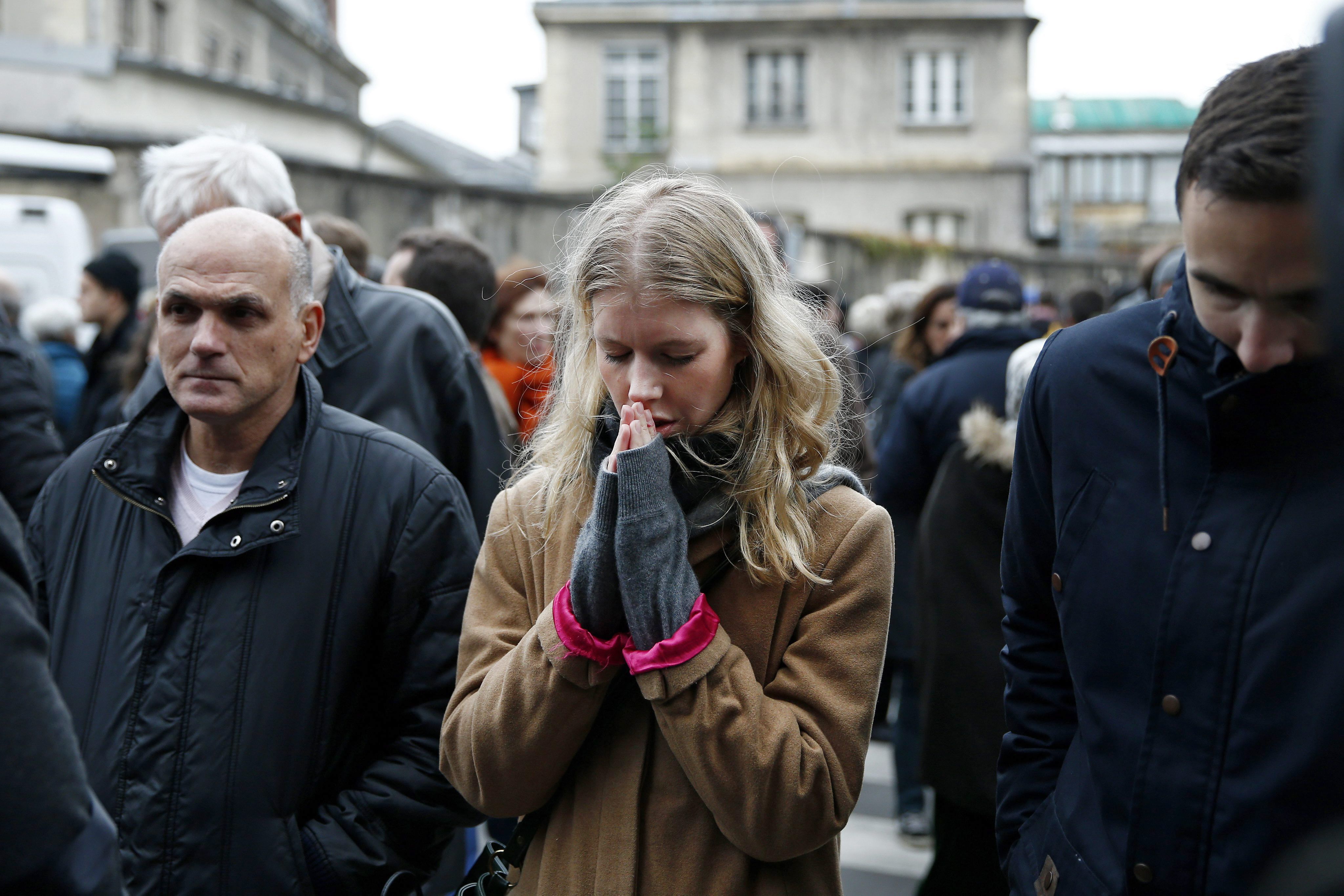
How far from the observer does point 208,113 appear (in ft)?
69.9

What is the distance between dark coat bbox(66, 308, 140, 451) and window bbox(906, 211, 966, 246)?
25.3m

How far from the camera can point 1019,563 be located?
219 cm

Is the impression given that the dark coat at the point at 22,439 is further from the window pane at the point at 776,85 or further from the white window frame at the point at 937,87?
the white window frame at the point at 937,87

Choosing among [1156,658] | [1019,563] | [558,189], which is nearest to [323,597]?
[1019,563]

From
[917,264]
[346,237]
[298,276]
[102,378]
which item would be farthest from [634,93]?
[298,276]

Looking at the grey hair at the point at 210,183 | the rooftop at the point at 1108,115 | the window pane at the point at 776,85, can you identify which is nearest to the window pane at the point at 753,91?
the window pane at the point at 776,85

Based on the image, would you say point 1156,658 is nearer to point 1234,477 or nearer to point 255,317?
point 1234,477

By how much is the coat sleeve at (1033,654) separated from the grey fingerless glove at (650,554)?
609mm

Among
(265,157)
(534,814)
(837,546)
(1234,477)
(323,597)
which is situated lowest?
(534,814)

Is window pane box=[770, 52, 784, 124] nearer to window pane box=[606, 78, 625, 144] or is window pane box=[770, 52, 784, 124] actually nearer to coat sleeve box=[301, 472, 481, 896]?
window pane box=[606, 78, 625, 144]

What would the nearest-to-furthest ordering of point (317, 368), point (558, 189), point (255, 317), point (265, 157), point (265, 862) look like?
point (265, 862) < point (255, 317) < point (317, 368) < point (265, 157) < point (558, 189)

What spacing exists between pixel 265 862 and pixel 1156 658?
5.30 feet

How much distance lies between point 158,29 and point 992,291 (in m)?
27.3

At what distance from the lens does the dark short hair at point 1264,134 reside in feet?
4.96
